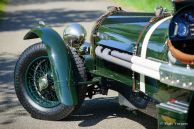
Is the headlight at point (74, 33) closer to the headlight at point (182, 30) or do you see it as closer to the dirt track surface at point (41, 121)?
the dirt track surface at point (41, 121)

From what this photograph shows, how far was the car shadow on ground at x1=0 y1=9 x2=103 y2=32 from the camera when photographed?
637 inches

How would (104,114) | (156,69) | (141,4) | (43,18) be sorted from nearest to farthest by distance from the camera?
(156,69) < (104,114) < (43,18) < (141,4)

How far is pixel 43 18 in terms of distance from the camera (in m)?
17.8

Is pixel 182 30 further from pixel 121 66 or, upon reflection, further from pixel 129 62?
pixel 121 66

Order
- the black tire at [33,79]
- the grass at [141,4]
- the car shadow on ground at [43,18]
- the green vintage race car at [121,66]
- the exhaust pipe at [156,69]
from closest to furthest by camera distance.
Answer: the exhaust pipe at [156,69] < the green vintage race car at [121,66] < the black tire at [33,79] < the car shadow on ground at [43,18] < the grass at [141,4]

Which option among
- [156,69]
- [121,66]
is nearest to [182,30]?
[156,69]

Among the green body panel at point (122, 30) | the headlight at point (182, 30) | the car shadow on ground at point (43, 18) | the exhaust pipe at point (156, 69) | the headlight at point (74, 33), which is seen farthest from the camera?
the car shadow on ground at point (43, 18)

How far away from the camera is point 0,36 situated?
550 inches

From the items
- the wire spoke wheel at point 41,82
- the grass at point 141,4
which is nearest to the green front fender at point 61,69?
the wire spoke wheel at point 41,82

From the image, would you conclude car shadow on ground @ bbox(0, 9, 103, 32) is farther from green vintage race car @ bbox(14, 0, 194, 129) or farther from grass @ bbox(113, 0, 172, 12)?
green vintage race car @ bbox(14, 0, 194, 129)

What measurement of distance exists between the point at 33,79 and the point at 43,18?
11.7 m

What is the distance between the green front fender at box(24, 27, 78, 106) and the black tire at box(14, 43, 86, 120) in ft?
0.40

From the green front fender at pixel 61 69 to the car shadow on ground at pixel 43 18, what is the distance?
9.68 metres

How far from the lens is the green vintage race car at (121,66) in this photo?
14.2 feet
